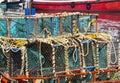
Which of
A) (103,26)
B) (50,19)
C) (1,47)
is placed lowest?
(103,26)

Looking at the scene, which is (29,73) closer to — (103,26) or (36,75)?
(36,75)

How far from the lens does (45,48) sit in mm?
11477

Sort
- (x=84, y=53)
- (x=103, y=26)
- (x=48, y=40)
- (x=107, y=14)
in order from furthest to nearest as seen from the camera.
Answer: (x=107, y=14) < (x=103, y=26) < (x=84, y=53) < (x=48, y=40)

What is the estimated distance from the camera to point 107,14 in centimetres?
2150

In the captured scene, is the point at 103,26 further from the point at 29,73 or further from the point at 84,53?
the point at 29,73

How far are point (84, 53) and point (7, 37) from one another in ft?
8.35

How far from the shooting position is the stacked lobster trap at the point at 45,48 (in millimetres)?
11297

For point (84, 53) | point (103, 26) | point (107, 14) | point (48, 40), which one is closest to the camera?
point (48, 40)

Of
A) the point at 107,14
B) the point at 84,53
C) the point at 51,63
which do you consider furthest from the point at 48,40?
the point at 107,14

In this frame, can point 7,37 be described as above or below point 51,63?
above

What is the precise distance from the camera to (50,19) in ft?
38.2

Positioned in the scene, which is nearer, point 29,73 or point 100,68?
point 29,73

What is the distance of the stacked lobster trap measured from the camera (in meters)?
11.3

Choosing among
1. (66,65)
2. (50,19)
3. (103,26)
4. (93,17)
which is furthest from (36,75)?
(103,26)
